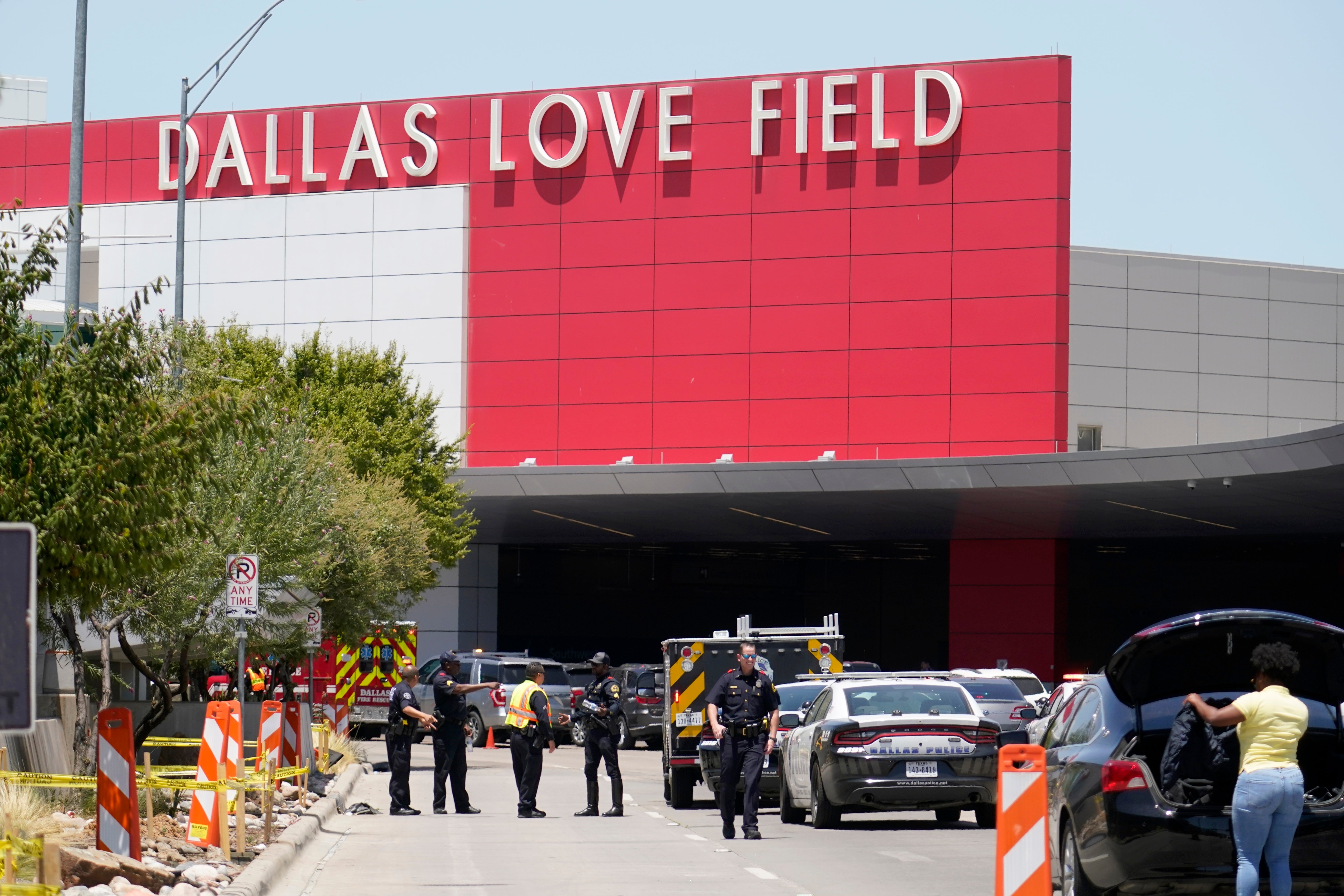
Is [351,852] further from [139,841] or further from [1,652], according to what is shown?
[1,652]

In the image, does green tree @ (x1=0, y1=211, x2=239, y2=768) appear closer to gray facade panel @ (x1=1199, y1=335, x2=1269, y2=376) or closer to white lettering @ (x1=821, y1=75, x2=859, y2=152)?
white lettering @ (x1=821, y1=75, x2=859, y2=152)

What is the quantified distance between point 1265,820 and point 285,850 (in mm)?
8096

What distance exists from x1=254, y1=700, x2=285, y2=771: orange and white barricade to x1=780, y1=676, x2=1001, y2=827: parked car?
5.23m

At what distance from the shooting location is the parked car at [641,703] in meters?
35.1

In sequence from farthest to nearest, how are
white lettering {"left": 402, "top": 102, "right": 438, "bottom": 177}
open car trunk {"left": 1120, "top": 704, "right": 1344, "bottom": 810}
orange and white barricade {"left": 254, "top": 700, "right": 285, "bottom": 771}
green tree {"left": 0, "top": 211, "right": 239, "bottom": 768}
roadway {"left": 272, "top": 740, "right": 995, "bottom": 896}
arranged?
white lettering {"left": 402, "top": 102, "right": 438, "bottom": 177} < orange and white barricade {"left": 254, "top": 700, "right": 285, "bottom": 771} < roadway {"left": 272, "top": 740, "right": 995, "bottom": 896} < green tree {"left": 0, "top": 211, "right": 239, "bottom": 768} < open car trunk {"left": 1120, "top": 704, "right": 1344, "bottom": 810}

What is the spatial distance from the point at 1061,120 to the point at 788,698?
26.8 meters

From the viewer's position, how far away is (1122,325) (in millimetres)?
50344

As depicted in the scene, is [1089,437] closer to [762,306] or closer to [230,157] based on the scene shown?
[762,306]

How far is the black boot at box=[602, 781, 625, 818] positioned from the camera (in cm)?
2022

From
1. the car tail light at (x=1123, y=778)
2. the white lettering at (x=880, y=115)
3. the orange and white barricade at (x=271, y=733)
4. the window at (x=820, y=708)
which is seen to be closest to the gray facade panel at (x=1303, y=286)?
the white lettering at (x=880, y=115)

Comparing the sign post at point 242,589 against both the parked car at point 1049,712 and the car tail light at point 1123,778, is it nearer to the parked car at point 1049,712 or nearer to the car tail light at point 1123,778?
the parked car at point 1049,712

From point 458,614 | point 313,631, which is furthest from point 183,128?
point 458,614

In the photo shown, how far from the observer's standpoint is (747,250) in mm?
46562

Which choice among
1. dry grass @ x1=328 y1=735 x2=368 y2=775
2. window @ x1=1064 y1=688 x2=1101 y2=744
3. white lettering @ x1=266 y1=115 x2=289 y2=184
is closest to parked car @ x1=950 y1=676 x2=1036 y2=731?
dry grass @ x1=328 y1=735 x2=368 y2=775
